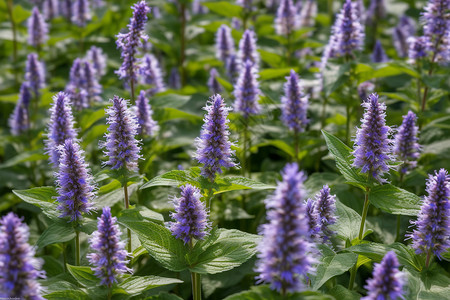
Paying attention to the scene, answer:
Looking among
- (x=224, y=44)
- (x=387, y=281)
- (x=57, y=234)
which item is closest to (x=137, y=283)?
(x=57, y=234)

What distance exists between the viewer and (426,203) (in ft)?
11.1

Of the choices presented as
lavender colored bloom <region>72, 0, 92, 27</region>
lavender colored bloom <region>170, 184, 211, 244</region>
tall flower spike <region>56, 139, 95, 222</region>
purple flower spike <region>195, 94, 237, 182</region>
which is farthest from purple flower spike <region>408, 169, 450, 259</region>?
lavender colored bloom <region>72, 0, 92, 27</region>

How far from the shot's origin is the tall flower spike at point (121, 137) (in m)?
3.83

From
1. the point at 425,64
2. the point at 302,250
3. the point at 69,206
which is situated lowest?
the point at 69,206

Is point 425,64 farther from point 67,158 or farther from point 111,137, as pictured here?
point 67,158

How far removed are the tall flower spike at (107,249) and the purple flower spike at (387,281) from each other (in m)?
1.49

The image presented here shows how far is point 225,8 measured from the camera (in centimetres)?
779

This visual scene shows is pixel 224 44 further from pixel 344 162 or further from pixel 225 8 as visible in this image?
pixel 344 162

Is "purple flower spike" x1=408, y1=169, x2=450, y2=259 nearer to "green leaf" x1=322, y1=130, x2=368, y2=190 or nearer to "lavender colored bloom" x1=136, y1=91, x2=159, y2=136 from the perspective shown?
"green leaf" x1=322, y1=130, x2=368, y2=190

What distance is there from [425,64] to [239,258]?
3.69 m

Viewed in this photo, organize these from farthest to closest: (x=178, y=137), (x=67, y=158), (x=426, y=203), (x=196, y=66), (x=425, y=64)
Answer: (x=196, y=66) < (x=178, y=137) < (x=425, y=64) < (x=67, y=158) < (x=426, y=203)

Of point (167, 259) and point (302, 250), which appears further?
point (167, 259)

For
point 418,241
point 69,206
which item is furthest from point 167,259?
point 418,241

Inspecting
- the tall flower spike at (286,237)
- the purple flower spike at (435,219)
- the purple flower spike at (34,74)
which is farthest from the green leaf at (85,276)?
the purple flower spike at (34,74)
